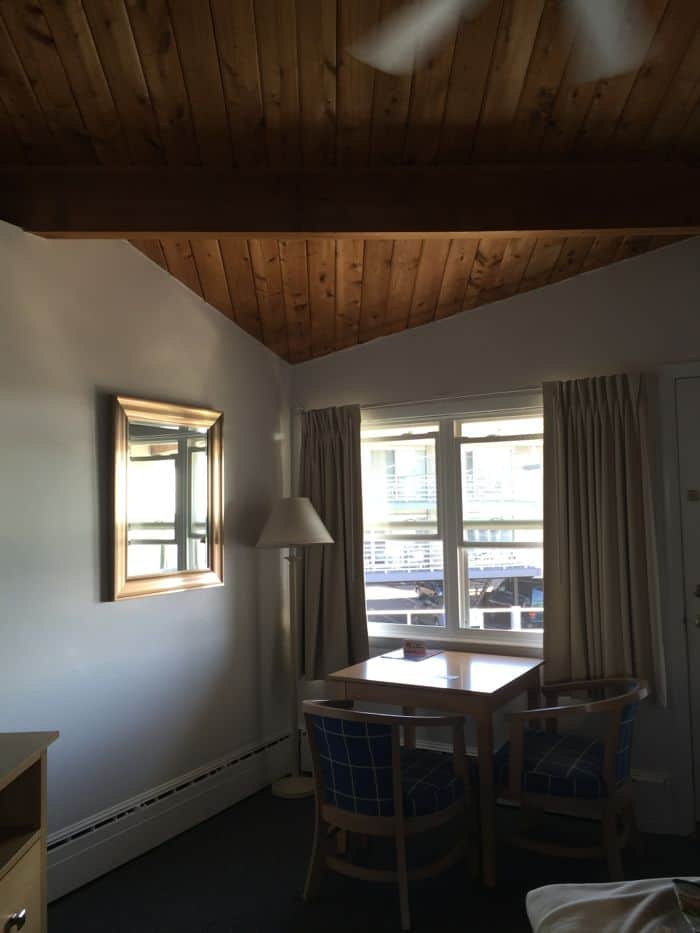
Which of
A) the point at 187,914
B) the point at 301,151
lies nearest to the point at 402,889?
the point at 187,914

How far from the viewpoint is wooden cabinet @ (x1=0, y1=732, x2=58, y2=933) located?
2031 mm

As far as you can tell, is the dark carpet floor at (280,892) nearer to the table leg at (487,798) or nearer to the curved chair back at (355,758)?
the table leg at (487,798)

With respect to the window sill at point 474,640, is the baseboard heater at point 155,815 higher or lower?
lower

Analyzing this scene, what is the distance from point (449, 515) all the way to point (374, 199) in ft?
6.35

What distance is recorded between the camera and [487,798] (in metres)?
3.15

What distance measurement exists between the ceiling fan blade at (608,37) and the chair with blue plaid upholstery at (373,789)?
2.40m

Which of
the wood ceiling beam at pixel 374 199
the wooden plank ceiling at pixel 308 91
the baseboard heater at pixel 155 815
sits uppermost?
the wooden plank ceiling at pixel 308 91

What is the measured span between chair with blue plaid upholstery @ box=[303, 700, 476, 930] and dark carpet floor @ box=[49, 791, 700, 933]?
0.50 ft

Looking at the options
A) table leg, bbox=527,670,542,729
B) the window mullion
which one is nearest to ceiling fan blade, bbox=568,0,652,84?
the window mullion

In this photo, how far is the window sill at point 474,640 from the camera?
4074 mm

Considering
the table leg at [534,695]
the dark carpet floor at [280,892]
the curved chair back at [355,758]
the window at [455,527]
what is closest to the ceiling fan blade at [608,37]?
the window at [455,527]

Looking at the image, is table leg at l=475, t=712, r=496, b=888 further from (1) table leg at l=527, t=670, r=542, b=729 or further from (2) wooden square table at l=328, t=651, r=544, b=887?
(1) table leg at l=527, t=670, r=542, b=729

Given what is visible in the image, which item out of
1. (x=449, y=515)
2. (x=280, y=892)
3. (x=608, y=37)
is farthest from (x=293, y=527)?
(x=608, y=37)

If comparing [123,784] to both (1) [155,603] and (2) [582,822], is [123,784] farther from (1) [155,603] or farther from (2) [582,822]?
(2) [582,822]
